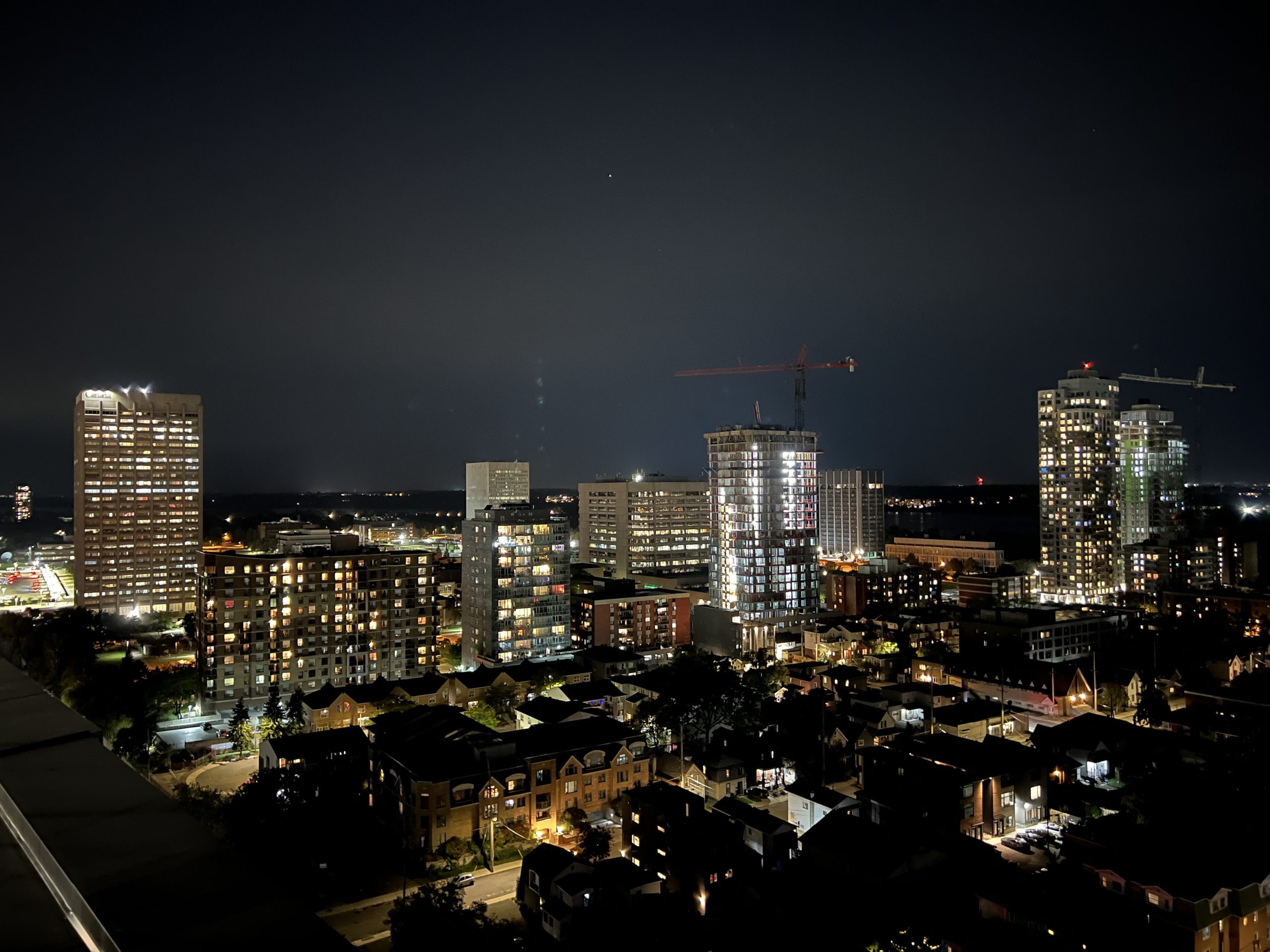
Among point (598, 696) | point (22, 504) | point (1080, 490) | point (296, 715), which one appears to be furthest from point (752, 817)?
point (22, 504)

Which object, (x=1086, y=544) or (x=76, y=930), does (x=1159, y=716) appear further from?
(x=1086, y=544)

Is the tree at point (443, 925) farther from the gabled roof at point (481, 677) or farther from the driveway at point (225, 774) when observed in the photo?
the gabled roof at point (481, 677)

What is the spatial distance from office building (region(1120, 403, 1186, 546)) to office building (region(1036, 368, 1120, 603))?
446 cm

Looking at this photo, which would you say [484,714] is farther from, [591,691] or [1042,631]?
[1042,631]

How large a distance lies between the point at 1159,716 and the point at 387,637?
14517mm

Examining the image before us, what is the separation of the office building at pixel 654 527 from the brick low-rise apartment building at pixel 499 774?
2313 centimetres

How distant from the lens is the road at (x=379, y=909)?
7562 millimetres

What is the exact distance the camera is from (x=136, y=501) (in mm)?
28516

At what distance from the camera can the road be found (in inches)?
298

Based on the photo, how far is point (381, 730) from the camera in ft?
39.3

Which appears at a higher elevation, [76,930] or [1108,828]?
[76,930]

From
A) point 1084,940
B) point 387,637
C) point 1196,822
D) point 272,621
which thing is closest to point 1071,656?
point 1196,822

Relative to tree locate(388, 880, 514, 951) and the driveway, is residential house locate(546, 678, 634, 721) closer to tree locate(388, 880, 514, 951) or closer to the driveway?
the driveway

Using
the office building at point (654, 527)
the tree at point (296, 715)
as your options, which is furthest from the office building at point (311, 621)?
the office building at point (654, 527)
